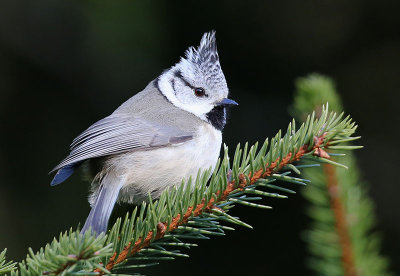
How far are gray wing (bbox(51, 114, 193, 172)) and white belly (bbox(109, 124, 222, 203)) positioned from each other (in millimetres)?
38

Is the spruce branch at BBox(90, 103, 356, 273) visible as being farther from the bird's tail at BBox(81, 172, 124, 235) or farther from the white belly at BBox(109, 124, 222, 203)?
the white belly at BBox(109, 124, 222, 203)

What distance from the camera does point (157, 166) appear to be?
2.24 meters

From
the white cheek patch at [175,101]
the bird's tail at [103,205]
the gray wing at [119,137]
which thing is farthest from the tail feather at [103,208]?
the white cheek patch at [175,101]

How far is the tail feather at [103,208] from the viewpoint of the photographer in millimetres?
1746

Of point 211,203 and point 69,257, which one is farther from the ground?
point 211,203

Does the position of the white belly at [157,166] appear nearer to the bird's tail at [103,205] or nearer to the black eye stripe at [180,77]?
the bird's tail at [103,205]

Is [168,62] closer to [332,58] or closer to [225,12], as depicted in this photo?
[225,12]

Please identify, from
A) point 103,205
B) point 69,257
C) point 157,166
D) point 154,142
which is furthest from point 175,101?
point 69,257

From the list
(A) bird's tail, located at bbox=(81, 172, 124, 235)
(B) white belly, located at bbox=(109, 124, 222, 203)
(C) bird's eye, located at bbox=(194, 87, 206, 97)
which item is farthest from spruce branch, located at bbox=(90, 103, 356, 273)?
(C) bird's eye, located at bbox=(194, 87, 206, 97)

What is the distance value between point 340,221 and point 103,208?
2.71 ft

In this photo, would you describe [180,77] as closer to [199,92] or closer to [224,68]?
[199,92]

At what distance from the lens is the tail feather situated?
1.75 meters

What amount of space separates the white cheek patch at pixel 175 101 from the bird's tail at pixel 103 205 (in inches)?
25.0

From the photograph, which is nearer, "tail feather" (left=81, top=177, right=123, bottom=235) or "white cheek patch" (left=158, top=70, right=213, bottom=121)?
"tail feather" (left=81, top=177, right=123, bottom=235)
